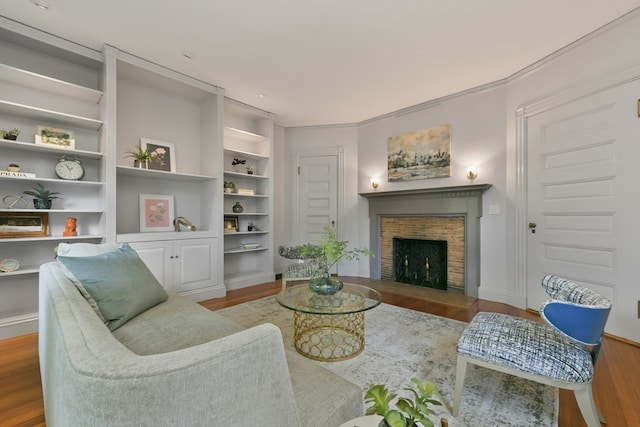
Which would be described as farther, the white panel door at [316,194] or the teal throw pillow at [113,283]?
the white panel door at [316,194]

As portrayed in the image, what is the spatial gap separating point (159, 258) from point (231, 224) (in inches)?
49.4

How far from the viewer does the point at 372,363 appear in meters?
1.97

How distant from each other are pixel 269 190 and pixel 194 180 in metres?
1.11

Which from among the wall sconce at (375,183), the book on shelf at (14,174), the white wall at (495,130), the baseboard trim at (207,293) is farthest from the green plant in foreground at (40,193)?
the wall sconce at (375,183)

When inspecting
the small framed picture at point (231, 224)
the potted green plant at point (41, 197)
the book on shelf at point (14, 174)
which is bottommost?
the small framed picture at point (231, 224)

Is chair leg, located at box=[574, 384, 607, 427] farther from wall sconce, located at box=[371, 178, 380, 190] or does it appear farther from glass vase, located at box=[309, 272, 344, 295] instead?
wall sconce, located at box=[371, 178, 380, 190]

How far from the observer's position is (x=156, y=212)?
137 inches

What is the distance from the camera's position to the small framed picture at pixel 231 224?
407cm

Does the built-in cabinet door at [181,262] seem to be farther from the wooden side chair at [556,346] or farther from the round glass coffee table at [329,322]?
the wooden side chair at [556,346]

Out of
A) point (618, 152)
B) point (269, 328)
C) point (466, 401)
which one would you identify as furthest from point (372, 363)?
point (618, 152)

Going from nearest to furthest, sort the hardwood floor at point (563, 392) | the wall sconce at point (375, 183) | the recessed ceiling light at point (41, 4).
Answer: the hardwood floor at point (563, 392) → the recessed ceiling light at point (41, 4) → the wall sconce at point (375, 183)

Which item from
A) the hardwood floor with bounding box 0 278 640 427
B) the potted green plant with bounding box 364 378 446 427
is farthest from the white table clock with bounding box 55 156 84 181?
the potted green plant with bounding box 364 378 446 427

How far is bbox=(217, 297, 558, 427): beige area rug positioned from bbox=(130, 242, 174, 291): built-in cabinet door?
3.06 ft

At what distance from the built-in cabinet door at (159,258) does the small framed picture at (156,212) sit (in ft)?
1.43
